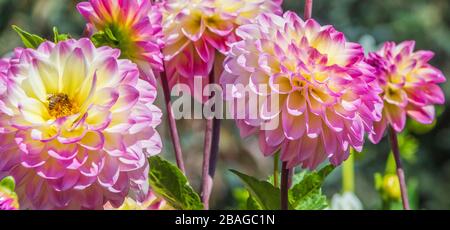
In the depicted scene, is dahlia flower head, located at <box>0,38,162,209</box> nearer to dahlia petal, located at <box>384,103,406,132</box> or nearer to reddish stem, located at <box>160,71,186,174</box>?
reddish stem, located at <box>160,71,186,174</box>

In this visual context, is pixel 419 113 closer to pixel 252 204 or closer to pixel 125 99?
pixel 252 204

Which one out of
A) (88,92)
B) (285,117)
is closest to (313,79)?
(285,117)

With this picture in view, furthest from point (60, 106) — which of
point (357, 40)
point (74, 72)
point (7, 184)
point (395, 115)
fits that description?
point (357, 40)

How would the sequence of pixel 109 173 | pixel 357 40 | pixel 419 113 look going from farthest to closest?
pixel 357 40
pixel 419 113
pixel 109 173

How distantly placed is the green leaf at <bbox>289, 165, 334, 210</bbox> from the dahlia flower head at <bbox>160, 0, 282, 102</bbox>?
0.10 meters

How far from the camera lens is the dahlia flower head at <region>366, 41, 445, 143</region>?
73cm

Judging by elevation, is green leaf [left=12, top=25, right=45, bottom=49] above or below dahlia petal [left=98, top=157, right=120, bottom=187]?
above

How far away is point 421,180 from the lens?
3.64 meters

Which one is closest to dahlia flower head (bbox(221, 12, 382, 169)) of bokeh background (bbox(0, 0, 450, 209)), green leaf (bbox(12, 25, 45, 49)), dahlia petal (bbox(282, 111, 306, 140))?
dahlia petal (bbox(282, 111, 306, 140))

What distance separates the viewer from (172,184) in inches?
23.9

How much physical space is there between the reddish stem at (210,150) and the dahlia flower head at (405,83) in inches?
5.6

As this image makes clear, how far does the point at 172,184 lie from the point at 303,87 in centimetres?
10

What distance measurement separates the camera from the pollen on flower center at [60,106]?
1.86ft
